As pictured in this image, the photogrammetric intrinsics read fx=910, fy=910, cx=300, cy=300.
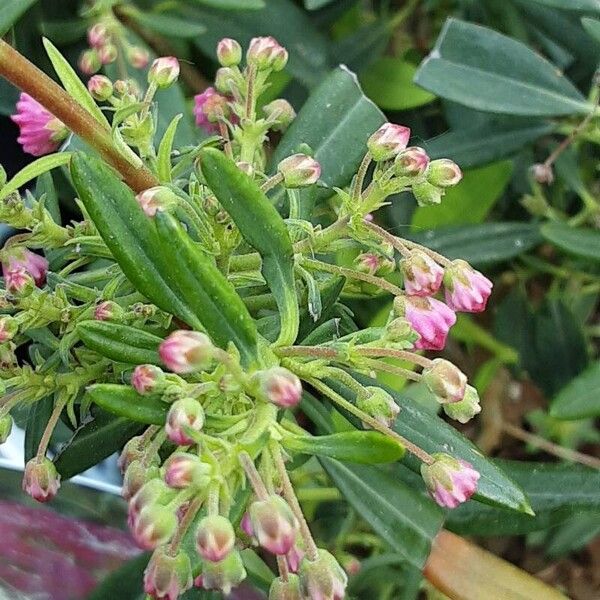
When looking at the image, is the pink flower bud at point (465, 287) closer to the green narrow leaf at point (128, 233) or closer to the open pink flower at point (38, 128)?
the green narrow leaf at point (128, 233)

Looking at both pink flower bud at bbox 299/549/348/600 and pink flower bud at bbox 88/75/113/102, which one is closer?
pink flower bud at bbox 299/549/348/600

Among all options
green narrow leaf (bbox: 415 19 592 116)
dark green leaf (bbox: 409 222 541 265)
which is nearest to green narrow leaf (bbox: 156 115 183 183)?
green narrow leaf (bbox: 415 19 592 116)

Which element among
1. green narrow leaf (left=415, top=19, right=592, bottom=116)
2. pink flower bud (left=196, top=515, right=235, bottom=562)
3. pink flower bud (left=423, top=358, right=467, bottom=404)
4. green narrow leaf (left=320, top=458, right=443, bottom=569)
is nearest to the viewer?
pink flower bud (left=196, top=515, right=235, bottom=562)

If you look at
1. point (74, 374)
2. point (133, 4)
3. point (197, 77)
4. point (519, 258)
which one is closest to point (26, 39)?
point (133, 4)

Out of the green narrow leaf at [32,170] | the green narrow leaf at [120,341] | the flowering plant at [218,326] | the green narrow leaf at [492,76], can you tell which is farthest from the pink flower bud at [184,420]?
the green narrow leaf at [492,76]

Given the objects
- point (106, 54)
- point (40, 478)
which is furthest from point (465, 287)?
point (106, 54)

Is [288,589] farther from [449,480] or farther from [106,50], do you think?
[106,50]

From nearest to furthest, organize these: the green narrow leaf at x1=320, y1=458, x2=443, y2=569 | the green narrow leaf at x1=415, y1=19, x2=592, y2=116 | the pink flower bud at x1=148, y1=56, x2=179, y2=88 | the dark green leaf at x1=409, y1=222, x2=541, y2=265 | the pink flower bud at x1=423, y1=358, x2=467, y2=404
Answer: the pink flower bud at x1=423, y1=358, x2=467, y2=404
the pink flower bud at x1=148, y1=56, x2=179, y2=88
the green narrow leaf at x1=320, y1=458, x2=443, y2=569
the green narrow leaf at x1=415, y1=19, x2=592, y2=116
the dark green leaf at x1=409, y1=222, x2=541, y2=265

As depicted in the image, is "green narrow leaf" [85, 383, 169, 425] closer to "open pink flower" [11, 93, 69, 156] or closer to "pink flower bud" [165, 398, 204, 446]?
"pink flower bud" [165, 398, 204, 446]
